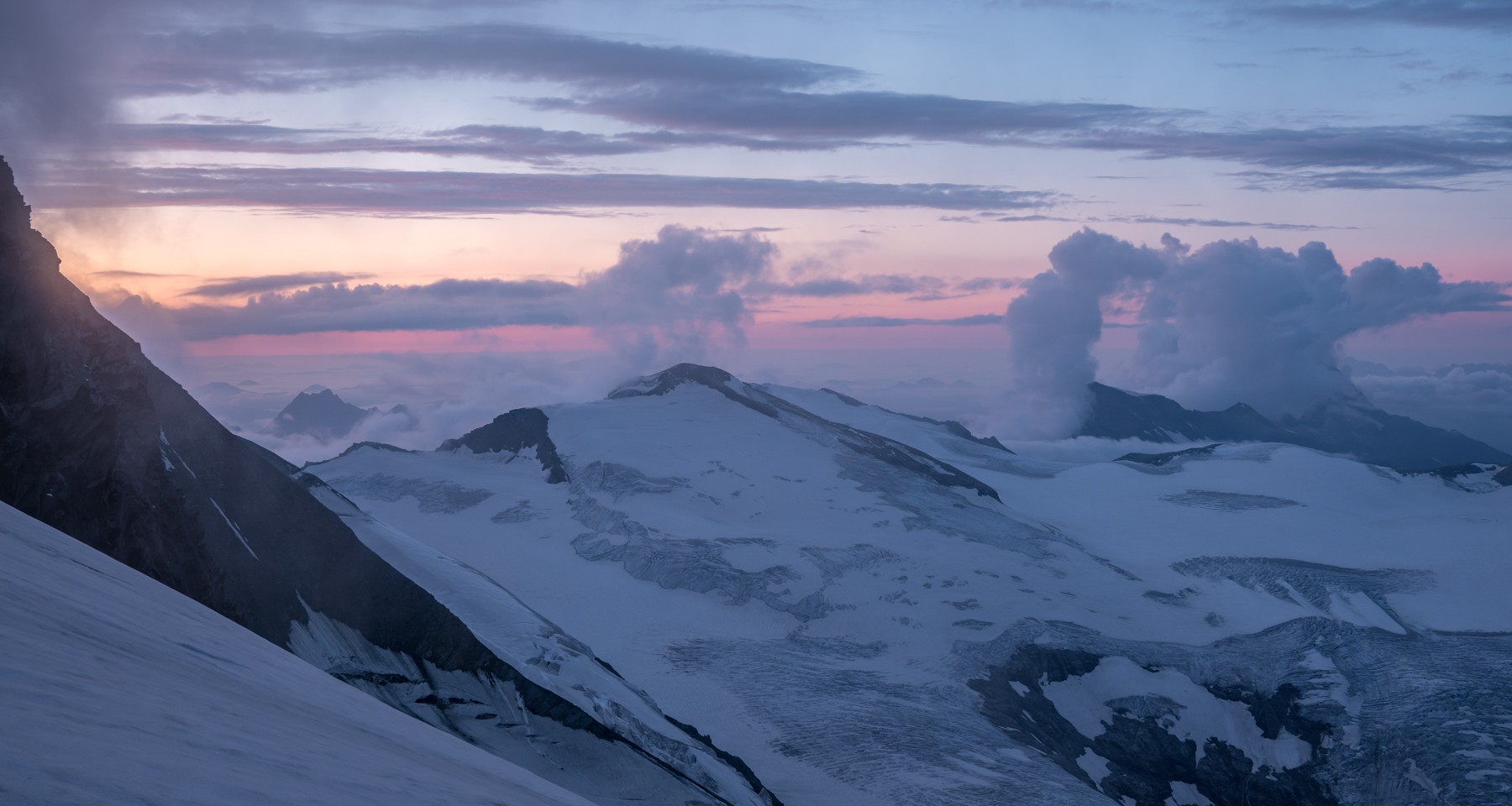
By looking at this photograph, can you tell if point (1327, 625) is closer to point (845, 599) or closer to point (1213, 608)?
point (1213, 608)

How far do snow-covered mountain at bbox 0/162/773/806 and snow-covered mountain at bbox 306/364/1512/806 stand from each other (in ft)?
22.8

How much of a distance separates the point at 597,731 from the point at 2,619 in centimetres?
3479

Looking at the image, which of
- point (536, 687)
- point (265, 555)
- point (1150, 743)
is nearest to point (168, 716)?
point (536, 687)

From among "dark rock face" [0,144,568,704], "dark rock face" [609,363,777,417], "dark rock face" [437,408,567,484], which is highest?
"dark rock face" [0,144,568,704]

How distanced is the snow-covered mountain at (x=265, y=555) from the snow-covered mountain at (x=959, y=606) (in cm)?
694

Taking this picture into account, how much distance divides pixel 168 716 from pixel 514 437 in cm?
13640

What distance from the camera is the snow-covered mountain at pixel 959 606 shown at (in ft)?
243

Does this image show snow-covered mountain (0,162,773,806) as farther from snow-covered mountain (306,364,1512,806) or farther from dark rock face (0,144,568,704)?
snow-covered mountain (306,364,1512,806)

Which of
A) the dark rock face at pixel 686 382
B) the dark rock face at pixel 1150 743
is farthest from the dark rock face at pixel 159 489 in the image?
the dark rock face at pixel 686 382

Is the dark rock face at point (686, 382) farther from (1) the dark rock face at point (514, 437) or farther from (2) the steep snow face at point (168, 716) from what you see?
(2) the steep snow face at point (168, 716)

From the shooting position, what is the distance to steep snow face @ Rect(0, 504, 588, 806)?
24.1ft

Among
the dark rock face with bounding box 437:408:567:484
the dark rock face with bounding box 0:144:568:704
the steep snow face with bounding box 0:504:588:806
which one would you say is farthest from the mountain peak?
the steep snow face with bounding box 0:504:588:806

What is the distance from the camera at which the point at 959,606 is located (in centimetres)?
9850

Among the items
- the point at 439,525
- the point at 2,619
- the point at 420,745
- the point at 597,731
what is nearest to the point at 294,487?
the point at 597,731
